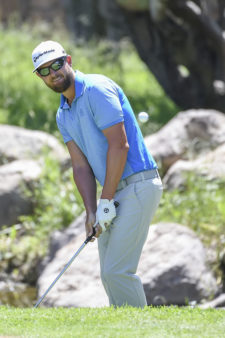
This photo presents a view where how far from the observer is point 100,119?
5.32 m

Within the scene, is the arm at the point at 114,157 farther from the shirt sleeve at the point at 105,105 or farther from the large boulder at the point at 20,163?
the large boulder at the point at 20,163

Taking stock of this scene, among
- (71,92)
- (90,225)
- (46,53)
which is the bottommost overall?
(90,225)

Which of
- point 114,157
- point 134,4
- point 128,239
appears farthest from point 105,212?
point 134,4

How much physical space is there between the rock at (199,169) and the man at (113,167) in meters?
3.93

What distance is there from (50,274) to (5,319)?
3132mm

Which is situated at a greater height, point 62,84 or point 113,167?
point 62,84

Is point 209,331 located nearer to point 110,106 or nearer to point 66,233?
point 110,106

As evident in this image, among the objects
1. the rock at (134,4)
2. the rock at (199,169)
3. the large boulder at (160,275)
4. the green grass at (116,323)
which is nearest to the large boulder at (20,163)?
the rock at (199,169)

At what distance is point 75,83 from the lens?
18.0 feet

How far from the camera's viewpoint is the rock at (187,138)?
33.9 feet

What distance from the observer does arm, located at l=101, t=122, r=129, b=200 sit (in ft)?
17.3

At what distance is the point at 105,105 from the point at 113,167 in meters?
0.42

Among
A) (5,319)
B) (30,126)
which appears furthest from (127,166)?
(30,126)

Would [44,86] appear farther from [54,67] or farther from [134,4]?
[54,67]
